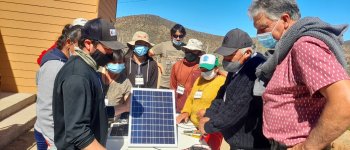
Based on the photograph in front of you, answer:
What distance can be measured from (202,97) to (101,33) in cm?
226

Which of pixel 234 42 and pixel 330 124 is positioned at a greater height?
pixel 234 42

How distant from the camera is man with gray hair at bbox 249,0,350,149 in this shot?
167 centimetres

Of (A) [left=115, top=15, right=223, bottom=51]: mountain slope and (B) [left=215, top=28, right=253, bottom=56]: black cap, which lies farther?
(A) [left=115, top=15, right=223, bottom=51]: mountain slope

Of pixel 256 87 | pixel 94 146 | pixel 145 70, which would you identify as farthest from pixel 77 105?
pixel 145 70

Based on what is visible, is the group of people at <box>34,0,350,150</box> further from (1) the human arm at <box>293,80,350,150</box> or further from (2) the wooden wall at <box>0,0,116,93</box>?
(2) the wooden wall at <box>0,0,116,93</box>

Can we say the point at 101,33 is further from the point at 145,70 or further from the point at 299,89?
the point at 145,70

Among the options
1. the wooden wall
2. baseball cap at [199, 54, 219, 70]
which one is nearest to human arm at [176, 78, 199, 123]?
baseball cap at [199, 54, 219, 70]

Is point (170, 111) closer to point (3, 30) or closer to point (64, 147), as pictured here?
point (64, 147)

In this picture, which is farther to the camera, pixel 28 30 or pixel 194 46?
pixel 28 30

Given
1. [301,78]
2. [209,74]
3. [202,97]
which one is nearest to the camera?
[301,78]

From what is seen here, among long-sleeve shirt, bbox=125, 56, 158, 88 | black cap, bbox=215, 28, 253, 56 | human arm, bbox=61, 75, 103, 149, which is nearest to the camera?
human arm, bbox=61, 75, 103, 149

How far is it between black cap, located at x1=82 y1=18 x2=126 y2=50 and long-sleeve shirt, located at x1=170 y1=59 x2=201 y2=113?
3165mm

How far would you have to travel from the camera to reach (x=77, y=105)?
2068mm

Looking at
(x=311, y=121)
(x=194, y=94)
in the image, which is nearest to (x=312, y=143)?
(x=311, y=121)
